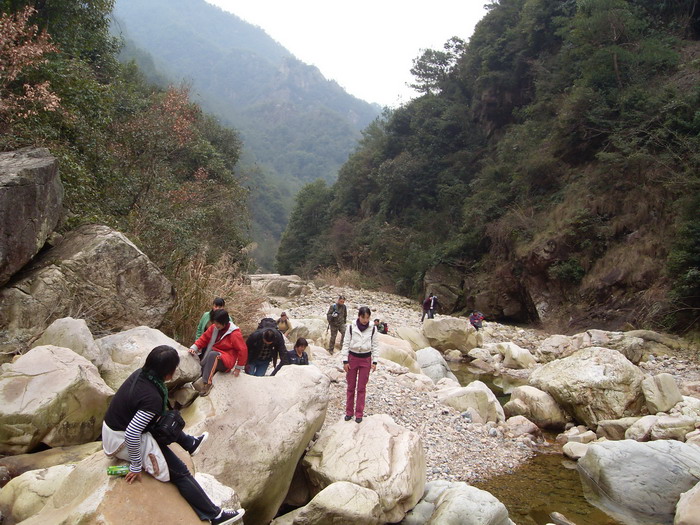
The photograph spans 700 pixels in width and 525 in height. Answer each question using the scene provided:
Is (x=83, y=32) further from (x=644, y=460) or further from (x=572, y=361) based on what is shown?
(x=644, y=460)

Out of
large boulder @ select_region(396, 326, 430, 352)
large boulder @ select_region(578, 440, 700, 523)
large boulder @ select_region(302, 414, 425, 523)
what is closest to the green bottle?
large boulder @ select_region(302, 414, 425, 523)

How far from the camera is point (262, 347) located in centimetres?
659

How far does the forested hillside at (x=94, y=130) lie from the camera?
7.62 metres

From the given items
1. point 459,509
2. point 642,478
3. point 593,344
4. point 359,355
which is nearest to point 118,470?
point 459,509

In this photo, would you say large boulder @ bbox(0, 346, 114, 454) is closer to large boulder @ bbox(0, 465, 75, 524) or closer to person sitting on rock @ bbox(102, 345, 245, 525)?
large boulder @ bbox(0, 465, 75, 524)

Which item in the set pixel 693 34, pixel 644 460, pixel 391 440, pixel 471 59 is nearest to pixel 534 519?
pixel 644 460

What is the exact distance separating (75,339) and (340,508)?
3.28 metres

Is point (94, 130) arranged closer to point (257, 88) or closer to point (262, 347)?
point (262, 347)

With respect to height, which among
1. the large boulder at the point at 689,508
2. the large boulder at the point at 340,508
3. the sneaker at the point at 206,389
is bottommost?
the large boulder at the point at 340,508

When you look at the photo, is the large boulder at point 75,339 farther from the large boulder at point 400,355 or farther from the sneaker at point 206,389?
the large boulder at point 400,355

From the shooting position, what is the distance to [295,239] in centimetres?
4244

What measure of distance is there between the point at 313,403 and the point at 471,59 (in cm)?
3207

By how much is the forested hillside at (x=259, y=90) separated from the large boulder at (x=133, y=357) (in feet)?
197

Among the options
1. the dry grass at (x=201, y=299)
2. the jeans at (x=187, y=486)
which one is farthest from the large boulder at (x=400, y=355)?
the jeans at (x=187, y=486)
